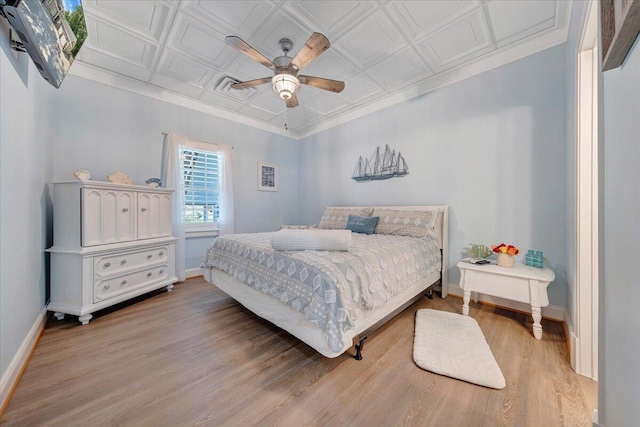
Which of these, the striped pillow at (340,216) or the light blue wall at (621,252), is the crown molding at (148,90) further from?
the light blue wall at (621,252)

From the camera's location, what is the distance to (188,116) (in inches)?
147

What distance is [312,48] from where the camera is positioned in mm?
1996

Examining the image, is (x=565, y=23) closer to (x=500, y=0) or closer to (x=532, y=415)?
(x=500, y=0)

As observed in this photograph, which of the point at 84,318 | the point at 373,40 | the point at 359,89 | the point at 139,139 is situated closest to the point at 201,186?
the point at 139,139

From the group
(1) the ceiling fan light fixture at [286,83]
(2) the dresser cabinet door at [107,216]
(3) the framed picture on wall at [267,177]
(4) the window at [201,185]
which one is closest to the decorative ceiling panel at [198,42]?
(1) the ceiling fan light fixture at [286,83]

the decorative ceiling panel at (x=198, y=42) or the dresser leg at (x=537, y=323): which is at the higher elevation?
the decorative ceiling panel at (x=198, y=42)

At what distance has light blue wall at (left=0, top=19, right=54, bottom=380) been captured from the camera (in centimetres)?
134

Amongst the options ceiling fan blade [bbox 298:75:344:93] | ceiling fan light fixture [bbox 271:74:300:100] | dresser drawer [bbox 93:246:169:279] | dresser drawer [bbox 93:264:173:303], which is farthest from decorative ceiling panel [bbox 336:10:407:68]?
dresser drawer [bbox 93:264:173:303]

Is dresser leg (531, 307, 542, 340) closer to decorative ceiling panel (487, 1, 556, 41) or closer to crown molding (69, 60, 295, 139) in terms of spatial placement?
decorative ceiling panel (487, 1, 556, 41)

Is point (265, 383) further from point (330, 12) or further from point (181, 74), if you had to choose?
point (181, 74)

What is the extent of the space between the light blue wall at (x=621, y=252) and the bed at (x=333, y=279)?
Answer: 106 centimetres

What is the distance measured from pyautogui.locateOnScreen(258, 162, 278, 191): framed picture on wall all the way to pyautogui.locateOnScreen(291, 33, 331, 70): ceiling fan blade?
2.68 meters

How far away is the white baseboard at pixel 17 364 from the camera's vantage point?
1.29 metres

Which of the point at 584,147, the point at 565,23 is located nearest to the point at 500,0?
the point at 565,23
